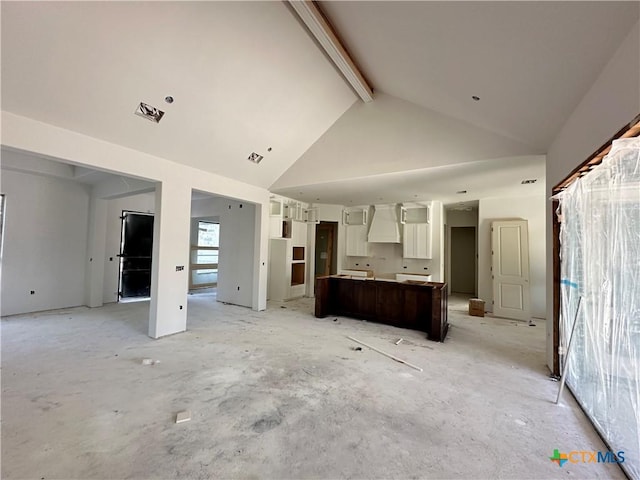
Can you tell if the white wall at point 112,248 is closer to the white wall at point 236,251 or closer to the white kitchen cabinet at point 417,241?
the white wall at point 236,251

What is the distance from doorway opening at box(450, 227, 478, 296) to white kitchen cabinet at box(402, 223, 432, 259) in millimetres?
3361

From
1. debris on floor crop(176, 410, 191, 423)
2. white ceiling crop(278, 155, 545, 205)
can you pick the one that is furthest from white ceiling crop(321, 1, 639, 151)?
debris on floor crop(176, 410, 191, 423)

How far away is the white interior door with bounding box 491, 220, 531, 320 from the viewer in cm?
535

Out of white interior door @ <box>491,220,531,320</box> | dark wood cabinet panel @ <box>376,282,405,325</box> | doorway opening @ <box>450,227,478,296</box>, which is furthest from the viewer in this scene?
doorway opening @ <box>450,227,478,296</box>

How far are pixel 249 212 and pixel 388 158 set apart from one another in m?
3.47

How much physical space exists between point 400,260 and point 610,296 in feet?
17.4

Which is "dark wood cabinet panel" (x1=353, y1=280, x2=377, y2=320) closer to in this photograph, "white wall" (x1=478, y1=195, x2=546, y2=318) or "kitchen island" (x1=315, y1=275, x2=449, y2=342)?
"kitchen island" (x1=315, y1=275, x2=449, y2=342)

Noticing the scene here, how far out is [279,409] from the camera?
7.23ft

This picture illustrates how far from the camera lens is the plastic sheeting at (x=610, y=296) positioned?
1614 millimetres

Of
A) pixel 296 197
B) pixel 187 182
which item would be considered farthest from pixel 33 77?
pixel 296 197

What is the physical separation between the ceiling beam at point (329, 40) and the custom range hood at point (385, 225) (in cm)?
379

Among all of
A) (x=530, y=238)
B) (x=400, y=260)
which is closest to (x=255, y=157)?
(x=400, y=260)

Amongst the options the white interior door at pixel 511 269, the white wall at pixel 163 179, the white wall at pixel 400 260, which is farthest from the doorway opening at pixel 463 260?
the white wall at pixel 163 179

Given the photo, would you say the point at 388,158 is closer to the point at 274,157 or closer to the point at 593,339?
the point at 274,157
